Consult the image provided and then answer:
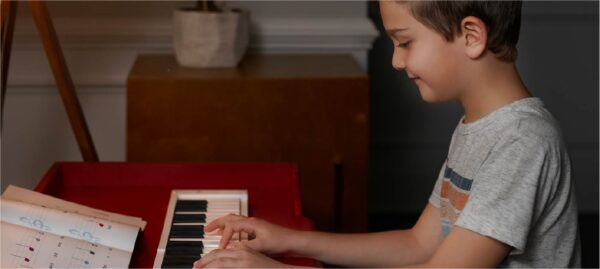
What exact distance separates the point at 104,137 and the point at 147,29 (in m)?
0.34

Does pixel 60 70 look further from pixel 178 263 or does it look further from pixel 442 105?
pixel 442 105

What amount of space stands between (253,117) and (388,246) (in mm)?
869

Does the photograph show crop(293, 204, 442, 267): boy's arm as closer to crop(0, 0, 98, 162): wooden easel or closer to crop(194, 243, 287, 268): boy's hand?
crop(194, 243, 287, 268): boy's hand

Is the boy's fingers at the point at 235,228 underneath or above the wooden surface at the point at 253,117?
underneath

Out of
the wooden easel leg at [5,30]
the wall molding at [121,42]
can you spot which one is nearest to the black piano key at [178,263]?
the wooden easel leg at [5,30]

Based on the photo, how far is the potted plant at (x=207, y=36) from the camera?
2.48 metres

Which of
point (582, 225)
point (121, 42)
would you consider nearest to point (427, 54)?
point (121, 42)

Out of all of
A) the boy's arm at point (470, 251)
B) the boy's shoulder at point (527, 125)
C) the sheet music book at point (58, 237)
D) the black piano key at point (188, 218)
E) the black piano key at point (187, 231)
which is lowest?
the sheet music book at point (58, 237)

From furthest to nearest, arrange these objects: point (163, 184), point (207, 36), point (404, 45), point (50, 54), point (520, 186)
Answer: point (207, 36), point (50, 54), point (163, 184), point (404, 45), point (520, 186)

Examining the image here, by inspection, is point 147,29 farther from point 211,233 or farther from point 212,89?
point 211,233

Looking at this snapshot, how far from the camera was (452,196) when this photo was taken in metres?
1.42

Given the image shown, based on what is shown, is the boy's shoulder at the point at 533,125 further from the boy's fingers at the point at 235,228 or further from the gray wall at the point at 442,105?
the gray wall at the point at 442,105

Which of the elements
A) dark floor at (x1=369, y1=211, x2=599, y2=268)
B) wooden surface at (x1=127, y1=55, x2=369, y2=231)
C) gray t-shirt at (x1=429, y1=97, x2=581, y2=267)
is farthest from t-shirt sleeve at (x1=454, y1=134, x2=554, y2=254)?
dark floor at (x1=369, y1=211, x2=599, y2=268)

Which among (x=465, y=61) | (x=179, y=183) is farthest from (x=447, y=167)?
(x=179, y=183)
